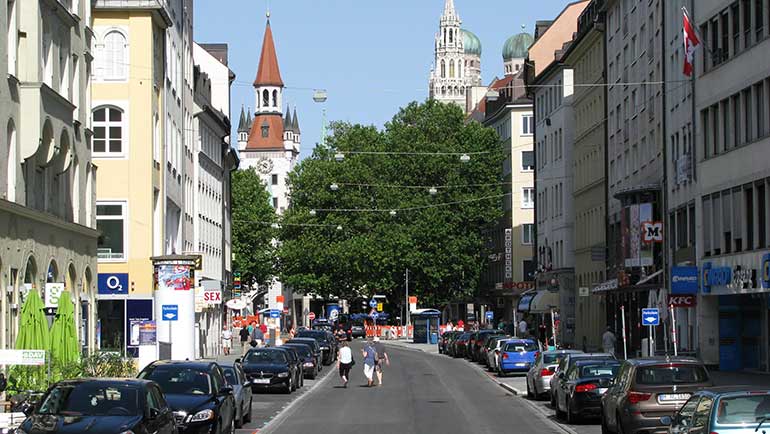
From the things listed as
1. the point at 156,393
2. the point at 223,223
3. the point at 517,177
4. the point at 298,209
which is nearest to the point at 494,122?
the point at 517,177

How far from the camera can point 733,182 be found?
4575 cm

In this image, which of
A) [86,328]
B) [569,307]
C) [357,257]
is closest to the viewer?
[86,328]

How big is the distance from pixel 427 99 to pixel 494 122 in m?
13.4

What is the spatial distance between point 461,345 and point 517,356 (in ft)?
72.1

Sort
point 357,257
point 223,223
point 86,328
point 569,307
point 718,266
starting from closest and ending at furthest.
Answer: point 86,328 < point 718,266 < point 569,307 < point 223,223 < point 357,257

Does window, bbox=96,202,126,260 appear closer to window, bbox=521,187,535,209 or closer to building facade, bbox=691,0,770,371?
building facade, bbox=691,0,770,371

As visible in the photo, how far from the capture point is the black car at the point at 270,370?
4247 centimetres

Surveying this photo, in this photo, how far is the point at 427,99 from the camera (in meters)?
113

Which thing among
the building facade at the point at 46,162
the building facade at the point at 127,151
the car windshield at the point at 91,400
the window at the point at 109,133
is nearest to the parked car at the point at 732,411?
the car windshield at the point at 91,400

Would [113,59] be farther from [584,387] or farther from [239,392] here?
[584,387]

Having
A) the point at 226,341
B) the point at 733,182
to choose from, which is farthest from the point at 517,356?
the point at 226,341

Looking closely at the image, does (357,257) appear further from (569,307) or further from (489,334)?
(489,334)

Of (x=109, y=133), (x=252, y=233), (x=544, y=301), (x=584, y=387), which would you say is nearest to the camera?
(x=584, y=387)

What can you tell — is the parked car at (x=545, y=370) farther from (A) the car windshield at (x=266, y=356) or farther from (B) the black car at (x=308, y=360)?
(B) the black car at (x=308, y=360)
